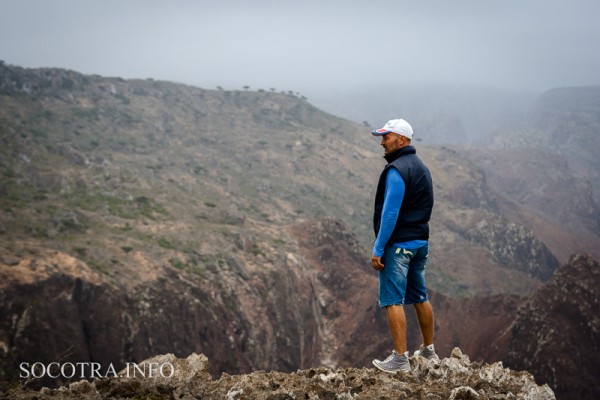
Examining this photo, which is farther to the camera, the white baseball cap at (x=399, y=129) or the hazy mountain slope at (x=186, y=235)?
the hazy mountain slope at (x=186, y=235)

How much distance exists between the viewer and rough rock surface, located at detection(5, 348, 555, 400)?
548 centimetres

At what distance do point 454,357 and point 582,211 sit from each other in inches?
4752

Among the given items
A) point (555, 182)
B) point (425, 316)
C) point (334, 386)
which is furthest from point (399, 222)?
point (555, 182)

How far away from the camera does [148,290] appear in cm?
2408

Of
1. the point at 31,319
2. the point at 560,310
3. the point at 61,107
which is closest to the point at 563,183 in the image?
the point at 560,310

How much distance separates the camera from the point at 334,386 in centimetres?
595

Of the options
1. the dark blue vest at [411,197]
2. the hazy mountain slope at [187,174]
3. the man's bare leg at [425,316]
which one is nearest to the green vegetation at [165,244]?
the hazy mountain slope at [187,174]

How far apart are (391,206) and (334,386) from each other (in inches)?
94.6

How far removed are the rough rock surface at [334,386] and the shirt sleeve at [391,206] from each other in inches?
66.9

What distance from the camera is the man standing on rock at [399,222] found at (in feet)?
19.1

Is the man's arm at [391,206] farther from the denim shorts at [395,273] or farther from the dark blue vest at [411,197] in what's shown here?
the denim shorts at [395,273]

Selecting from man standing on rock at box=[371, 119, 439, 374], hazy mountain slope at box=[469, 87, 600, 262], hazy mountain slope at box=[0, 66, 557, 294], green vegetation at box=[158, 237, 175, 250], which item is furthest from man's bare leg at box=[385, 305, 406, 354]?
hazy mountain slope at box=[469, 87, 600, 262]

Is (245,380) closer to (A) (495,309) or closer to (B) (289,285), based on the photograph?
(B) (289,285)

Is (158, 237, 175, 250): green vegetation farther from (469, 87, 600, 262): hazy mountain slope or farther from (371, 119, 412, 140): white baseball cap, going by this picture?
(469, 87, 600, 262): hazy mountain slope
